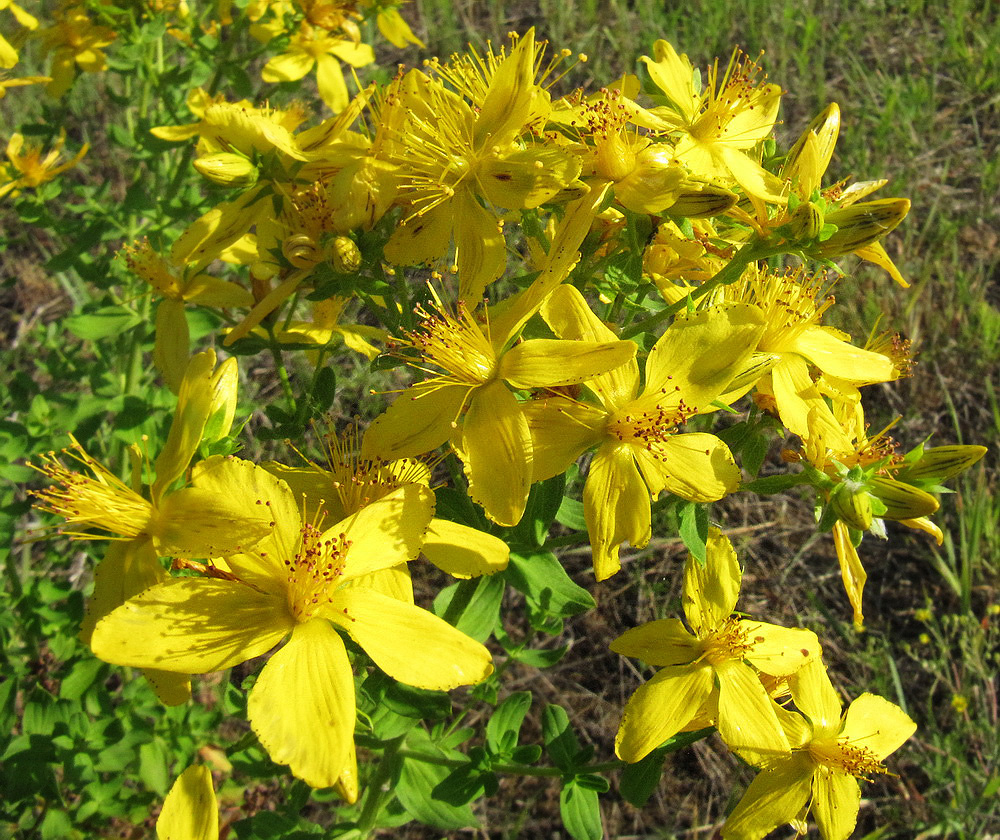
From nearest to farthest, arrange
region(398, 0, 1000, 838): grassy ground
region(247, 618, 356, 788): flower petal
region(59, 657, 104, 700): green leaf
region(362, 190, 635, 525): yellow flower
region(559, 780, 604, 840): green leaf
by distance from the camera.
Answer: region(247, 618, 356, 788): flower petal → region(362, 190, 635, 525): yellow flower → region(559, 780, 604, 840): green leaf → region(59, 657, 104, 700): green leaf → region(398, 0, 1000, 838): grassy ground

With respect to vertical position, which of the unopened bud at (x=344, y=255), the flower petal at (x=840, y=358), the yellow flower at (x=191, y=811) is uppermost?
the unopened bud at (x=344, y=255)

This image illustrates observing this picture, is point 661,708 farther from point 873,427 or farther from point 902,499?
point 873,427

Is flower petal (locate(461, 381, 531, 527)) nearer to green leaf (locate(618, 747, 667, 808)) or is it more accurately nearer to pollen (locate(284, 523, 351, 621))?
pollen (locate(284, 523, 351, 621))

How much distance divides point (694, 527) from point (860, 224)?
544 millimetres

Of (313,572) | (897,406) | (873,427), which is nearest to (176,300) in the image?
(313,572)

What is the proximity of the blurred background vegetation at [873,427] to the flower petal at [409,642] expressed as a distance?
1.26m

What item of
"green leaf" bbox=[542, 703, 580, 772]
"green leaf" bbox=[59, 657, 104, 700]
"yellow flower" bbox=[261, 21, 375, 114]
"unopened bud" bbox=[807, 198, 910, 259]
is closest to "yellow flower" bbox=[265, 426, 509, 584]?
"green leaf" bbox=[542, 703, 580, 772]

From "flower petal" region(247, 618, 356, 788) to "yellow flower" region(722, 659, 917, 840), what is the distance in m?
0.72

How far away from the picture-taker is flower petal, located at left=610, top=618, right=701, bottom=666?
4.82ft

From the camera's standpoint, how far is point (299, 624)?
1205mm

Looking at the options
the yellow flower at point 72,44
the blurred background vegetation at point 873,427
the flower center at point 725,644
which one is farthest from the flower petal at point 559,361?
the yellow flower at point 72,44

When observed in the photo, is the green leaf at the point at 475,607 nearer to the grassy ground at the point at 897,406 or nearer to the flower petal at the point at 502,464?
the flower petal at the point at 502,464

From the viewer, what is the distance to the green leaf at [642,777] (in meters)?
1.42

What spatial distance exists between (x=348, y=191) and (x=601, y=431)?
598 mm
